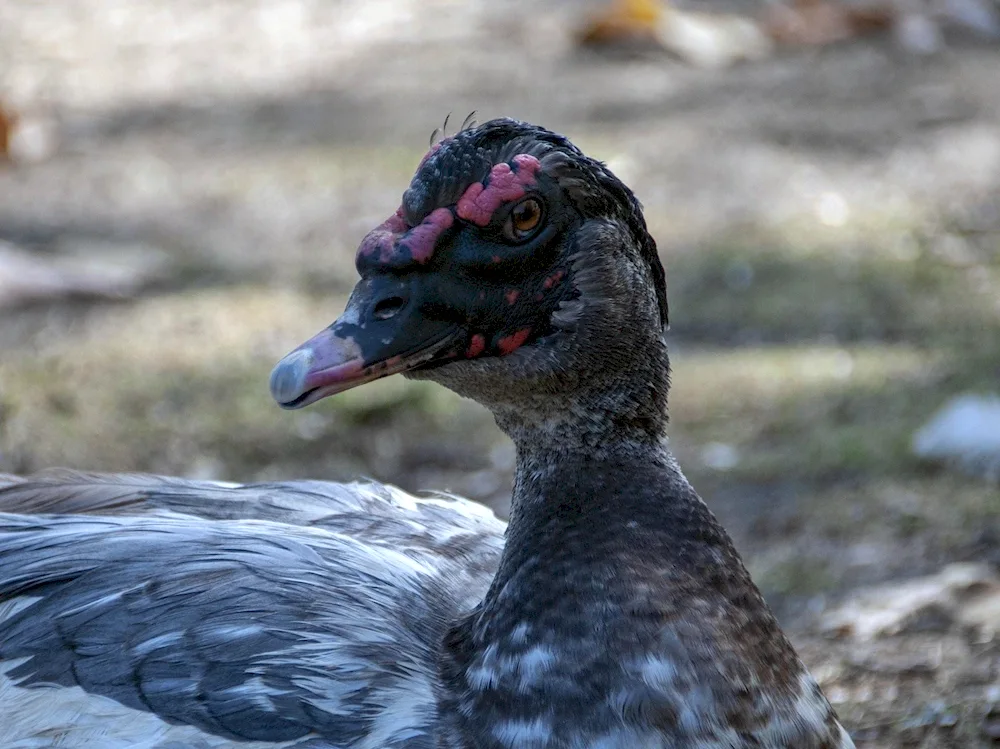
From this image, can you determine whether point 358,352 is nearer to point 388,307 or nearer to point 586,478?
point 388,307

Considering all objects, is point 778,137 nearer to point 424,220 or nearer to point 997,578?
point 997,578

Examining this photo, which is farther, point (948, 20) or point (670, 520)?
point (948, 20)

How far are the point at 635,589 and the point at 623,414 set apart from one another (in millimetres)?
333

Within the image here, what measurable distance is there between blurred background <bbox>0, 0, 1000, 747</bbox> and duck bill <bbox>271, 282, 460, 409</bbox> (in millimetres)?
1538

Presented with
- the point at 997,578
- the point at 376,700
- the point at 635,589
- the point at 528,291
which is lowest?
the point at 997,578

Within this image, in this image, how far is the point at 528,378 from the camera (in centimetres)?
261

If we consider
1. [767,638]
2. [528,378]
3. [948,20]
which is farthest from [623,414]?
[948,20]

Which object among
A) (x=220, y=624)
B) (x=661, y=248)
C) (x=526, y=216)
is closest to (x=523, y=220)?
(x=526, y=216)

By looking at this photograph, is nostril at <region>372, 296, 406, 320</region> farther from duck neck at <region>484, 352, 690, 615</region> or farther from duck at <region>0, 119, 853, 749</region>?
duck neck at <region>484, 352, 690, 615</region>

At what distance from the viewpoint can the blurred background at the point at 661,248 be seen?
4309mm

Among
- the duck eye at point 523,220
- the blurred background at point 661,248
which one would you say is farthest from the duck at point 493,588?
the blurred background at point 661,248

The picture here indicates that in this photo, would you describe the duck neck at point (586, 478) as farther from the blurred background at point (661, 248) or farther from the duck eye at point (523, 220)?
the blurred background at point (661, 248)

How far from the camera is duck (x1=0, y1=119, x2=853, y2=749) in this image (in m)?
2.46

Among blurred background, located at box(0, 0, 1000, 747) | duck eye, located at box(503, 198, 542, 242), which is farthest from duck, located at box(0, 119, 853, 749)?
blurred background, located at box(0, 0, 1000, 747)
